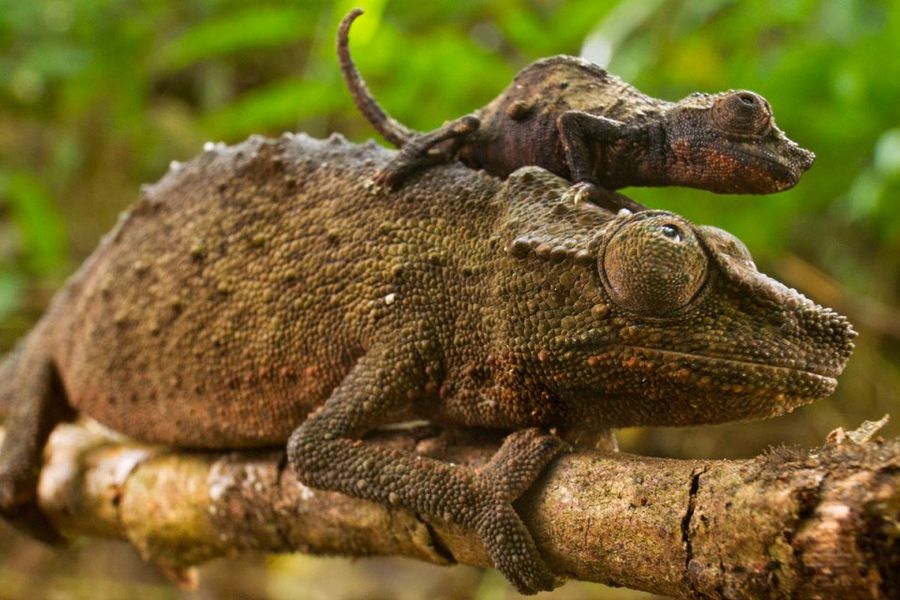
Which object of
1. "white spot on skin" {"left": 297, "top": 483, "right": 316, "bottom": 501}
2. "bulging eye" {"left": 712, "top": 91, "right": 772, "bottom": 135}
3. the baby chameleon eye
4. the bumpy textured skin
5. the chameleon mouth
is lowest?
"white spot on skin" {"left": 297, "top": 483, "right": 316, "bottom": 501}

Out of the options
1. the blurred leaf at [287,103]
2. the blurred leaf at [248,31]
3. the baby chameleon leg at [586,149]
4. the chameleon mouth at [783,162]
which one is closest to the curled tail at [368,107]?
the baby chameleon leg at [586,149]

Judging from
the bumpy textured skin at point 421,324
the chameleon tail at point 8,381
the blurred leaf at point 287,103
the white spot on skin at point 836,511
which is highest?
the blurred leaf at point 287,103


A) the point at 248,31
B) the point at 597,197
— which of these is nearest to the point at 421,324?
the point at 597,197

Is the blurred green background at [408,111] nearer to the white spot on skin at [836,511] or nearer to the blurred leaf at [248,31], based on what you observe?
the blurred leaf at [248,31]

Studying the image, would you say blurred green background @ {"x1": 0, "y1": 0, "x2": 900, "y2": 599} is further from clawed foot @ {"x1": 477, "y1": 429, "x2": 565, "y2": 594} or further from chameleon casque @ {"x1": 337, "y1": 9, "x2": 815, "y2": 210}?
clawed foot @ {"x1": 477, "y1": 429, "x2": 565, "y2": 594}

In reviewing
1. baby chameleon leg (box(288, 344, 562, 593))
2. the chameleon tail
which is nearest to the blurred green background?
the chameleon tail

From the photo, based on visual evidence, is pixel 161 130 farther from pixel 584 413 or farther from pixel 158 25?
pixel 584 413

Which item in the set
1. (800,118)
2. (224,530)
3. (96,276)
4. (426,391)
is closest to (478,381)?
(426,391)

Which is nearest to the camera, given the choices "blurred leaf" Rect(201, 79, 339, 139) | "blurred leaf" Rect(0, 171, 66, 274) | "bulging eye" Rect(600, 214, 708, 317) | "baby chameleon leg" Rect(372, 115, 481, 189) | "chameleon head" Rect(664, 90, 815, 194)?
"bulging eye" Rect(600, 214, 708, 317)
